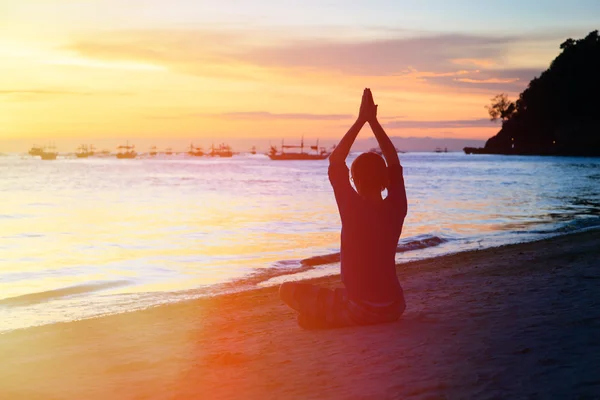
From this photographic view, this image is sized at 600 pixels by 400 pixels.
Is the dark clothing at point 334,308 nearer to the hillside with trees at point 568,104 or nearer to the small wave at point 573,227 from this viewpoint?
the small wave at point 573,227

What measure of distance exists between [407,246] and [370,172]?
10328 mm

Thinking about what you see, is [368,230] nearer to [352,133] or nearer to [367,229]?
[367,229]

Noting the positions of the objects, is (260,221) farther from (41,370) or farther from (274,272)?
(41,370)

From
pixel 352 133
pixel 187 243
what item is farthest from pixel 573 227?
pixel 352 133

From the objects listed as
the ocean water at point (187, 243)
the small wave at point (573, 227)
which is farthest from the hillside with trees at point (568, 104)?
the small wave at point (573, 227)

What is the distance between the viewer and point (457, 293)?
754 cm

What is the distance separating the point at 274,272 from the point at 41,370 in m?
7.07

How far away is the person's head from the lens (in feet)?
16.0

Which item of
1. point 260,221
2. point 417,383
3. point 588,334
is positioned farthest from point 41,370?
point 260,221

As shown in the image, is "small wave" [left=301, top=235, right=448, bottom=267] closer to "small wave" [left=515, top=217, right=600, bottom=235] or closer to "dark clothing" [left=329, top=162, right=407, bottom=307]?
"small wave" [left=515, top=217, right=600, bottom=235]

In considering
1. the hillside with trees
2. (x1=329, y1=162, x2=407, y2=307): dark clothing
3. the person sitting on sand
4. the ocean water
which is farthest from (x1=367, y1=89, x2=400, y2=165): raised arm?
the hillside with trees

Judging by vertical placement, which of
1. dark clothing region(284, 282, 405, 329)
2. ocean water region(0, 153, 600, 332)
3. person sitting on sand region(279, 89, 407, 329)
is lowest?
→ ocean water region(0, 153, 600, 332)

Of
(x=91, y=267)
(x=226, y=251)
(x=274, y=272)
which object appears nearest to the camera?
(x=274, y=272)

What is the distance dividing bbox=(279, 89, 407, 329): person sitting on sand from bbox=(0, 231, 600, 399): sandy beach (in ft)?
0.76
